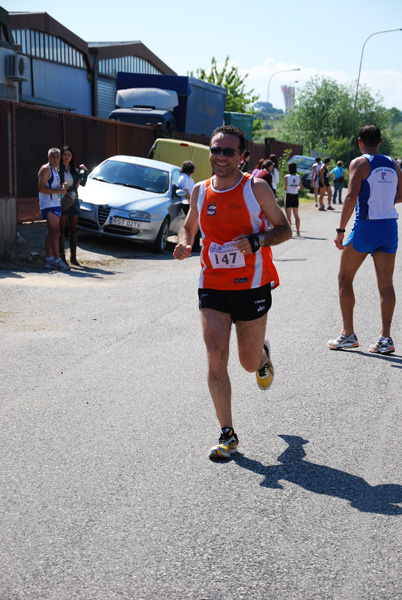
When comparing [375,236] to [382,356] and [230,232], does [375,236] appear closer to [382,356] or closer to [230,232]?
[382,356]

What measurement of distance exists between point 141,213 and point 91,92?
79.4ft

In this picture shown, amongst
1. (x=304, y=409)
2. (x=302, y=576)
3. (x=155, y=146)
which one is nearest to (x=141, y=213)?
(x=155, y=146)

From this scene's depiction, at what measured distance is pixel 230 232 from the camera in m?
4.61

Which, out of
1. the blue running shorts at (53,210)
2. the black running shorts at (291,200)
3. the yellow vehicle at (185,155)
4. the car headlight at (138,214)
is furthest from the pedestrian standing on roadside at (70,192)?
the black running shorts at (291,200)

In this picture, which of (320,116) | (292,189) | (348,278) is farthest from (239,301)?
(320,116)

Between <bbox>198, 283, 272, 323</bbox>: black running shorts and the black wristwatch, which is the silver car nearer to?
<bbox>198, 283, 272, 323</bbox>: black running shorts

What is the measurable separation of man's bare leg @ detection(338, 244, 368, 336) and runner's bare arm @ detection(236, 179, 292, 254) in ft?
9.33

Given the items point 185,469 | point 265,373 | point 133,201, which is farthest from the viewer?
point 133,201

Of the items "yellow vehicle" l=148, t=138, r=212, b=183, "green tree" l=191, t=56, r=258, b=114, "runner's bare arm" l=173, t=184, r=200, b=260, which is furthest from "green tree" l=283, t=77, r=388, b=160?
"runner's bare arm" l=173, t=184, r=200, b=260

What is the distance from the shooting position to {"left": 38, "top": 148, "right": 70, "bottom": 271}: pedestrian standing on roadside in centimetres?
1209

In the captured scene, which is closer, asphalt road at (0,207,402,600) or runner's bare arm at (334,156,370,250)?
asphalt road at (0,207,402,600)

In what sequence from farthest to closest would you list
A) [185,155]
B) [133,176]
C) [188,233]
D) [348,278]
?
[185,155] → [133,176] → [348,278] → [188,233]

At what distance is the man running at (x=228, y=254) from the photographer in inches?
180

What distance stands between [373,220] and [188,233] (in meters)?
2.82
